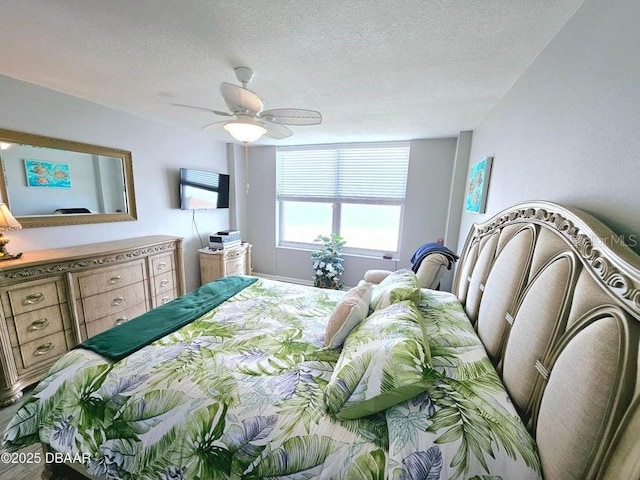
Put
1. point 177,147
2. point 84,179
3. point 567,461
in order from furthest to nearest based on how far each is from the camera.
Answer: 1. point 177,147
2. point 84,179
3. point 567,461

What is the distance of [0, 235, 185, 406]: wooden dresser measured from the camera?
68.2 inches

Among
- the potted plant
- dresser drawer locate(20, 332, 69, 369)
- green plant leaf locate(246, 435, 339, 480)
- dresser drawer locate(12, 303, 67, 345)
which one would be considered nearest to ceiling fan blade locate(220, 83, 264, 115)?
green plant leaf locate(246, 435, 339, 480)

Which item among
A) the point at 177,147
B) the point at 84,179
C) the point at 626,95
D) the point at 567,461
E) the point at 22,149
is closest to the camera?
the point at 567,461

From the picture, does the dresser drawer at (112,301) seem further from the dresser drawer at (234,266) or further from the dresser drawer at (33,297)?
the dresser drawer at (234,266)

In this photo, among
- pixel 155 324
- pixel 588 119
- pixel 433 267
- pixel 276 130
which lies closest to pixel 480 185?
pixel 433 267

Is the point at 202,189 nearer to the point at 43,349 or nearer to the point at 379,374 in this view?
the point at 43,349

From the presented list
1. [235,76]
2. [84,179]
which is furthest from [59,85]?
[235,76]

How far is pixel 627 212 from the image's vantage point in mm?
704

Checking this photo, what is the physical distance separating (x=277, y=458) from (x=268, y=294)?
1319 mm

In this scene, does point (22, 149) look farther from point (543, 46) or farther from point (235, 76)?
point (543, 46)

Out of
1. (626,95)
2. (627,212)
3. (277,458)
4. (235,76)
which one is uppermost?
(235,76)

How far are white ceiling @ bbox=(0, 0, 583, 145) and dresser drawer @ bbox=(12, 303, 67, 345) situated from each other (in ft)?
5.73

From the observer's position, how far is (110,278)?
228cm

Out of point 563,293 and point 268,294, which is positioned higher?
point 563,293
